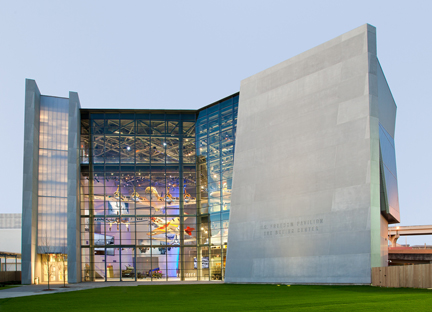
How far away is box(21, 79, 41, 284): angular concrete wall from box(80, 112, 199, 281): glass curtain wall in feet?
14.7

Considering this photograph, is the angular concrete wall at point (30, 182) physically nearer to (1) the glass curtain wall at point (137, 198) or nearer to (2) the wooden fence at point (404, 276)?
(1) the glass curtain wall at point (137, 198)

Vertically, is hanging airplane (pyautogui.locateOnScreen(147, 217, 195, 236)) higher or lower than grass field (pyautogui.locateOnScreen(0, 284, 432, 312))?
higher

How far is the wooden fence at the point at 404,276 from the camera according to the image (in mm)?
20578

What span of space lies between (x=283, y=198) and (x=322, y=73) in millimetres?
8603

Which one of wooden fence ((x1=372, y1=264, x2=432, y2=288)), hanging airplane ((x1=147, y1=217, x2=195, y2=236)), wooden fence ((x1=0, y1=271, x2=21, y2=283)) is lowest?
wooden fence ((x1=0, y1=271, x2=21, y2=283))

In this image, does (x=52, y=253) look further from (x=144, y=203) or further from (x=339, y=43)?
(x=339, y=43)

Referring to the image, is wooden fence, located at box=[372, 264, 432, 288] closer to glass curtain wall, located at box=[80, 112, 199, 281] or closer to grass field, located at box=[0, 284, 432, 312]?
grass field, located at box=[0, 284, 432, 312]

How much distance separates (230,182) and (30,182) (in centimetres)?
1756

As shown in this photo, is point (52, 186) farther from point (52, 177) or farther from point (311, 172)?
point (311, 172)

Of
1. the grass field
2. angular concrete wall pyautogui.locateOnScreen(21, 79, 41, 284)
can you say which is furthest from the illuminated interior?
the grass field

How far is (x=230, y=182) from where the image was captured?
129 feet

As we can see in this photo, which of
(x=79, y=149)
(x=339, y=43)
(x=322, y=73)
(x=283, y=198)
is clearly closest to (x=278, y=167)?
(x=283, y=198)

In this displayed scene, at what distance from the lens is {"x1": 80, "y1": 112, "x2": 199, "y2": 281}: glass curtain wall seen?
4262 cm

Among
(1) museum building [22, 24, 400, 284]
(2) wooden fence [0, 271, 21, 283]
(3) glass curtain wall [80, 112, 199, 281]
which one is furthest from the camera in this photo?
(3) glass curtain wall [80, 112, 199, 281]
